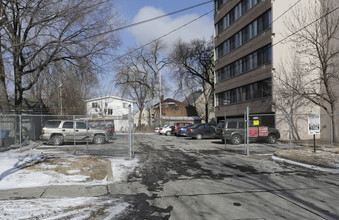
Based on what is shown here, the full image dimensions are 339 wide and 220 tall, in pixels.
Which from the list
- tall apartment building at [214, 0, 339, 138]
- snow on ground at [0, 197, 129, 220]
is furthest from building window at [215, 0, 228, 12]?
snow on ground at [0, 197, 129, 220]

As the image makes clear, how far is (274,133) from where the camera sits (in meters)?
18.5

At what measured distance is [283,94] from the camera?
824 inches

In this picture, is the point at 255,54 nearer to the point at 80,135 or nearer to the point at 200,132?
the point at 200,132

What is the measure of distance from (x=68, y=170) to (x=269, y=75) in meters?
19.5

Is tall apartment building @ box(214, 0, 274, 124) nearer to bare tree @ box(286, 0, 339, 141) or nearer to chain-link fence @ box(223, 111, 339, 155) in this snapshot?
chain-link fence @ box(223, 111, 339, 155)

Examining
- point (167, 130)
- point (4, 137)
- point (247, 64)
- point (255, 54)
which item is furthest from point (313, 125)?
point (167, 130)

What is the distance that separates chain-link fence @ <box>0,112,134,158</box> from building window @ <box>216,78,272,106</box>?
47.9 ft

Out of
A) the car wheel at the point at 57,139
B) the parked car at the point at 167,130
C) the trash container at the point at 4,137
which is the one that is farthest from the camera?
the parked car at the point at 167,130

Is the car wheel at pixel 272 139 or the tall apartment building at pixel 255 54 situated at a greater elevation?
the tall apartment building at pixel 255 54

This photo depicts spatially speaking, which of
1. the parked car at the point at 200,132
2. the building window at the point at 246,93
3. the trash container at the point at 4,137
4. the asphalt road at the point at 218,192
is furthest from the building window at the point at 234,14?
the trash container at the point at 4,137

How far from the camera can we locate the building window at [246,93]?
23.9 meters

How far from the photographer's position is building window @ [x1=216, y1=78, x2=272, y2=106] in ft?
78.4

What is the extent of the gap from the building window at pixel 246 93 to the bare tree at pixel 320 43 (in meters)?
3.09

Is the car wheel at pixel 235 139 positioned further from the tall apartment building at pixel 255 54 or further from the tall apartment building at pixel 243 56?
the tall apartment building at pixel 243 56
